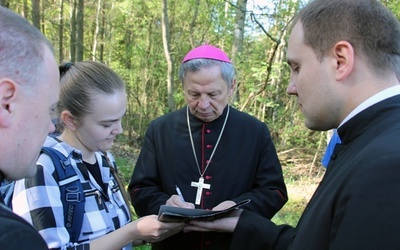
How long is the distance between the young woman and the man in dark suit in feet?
3.41

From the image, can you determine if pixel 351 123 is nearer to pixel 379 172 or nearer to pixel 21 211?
pixel 379 172

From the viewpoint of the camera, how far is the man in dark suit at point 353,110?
3.73ft

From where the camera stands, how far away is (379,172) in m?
1.16

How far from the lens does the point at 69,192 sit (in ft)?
6.29

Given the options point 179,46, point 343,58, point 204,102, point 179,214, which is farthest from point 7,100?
point 179,46

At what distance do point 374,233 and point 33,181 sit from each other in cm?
156

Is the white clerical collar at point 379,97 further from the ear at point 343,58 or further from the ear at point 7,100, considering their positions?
the ear at point 7,100

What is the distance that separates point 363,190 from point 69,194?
4.83 feet

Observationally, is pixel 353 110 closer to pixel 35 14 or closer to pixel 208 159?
pixel 208 159

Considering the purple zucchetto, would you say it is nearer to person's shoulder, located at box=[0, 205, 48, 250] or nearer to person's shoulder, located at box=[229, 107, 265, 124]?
person's shoulder, located at box=[229, 107, 265, 124]

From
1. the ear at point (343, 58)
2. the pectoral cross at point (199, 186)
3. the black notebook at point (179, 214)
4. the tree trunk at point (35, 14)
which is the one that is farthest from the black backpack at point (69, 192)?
Answer: the tree trunk at point (35, 14)

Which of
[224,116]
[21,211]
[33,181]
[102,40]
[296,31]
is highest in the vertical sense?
[102,40]

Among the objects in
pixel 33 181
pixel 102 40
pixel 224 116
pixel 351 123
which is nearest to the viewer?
pixel 351 123

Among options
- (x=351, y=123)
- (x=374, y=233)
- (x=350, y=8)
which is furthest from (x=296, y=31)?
(x=374, y=233)
